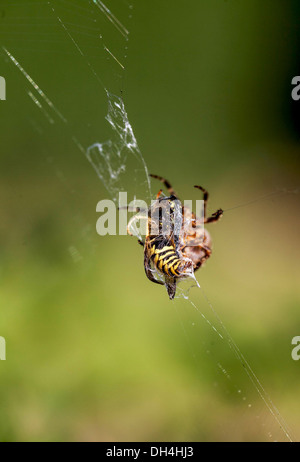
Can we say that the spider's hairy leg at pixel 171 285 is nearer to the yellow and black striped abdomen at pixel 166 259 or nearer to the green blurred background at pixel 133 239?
the yellow and black striped abdomen at pixel 166 259

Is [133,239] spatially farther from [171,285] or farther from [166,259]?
[166,259]

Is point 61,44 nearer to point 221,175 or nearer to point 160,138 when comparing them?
point 160,138

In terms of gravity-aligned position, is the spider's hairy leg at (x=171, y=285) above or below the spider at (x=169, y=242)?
below

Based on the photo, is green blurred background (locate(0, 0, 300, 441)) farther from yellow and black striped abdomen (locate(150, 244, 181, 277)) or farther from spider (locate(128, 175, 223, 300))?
yellow and black striped abdomen (locate(150, 244, 181, 277))

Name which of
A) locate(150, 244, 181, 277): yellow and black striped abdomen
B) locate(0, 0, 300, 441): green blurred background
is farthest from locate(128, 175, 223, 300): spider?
locate(0, 0, 300, 441): green blurred background

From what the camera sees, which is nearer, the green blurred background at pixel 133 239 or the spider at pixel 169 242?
the spider at pixel 169 242

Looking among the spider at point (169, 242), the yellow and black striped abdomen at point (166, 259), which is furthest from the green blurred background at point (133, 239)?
the yellow and black striped abdomen at point (166, 259)

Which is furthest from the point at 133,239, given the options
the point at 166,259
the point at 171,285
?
the point at 166,259
